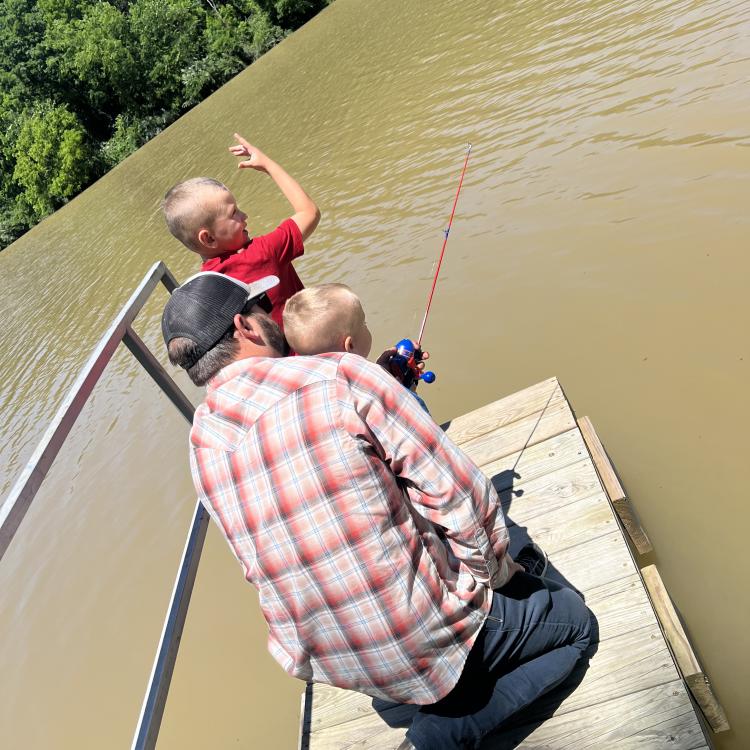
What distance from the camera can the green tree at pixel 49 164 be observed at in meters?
28.4

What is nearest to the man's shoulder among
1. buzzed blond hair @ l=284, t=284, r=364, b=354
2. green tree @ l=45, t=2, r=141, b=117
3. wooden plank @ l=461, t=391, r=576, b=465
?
buzzed blond hair @ l=284, t=284, r=364, b=354

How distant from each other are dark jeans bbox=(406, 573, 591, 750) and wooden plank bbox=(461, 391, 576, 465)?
1273 mm

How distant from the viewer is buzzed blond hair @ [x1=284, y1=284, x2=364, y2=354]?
2.06m

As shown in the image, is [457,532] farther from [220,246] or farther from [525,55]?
[525,55]

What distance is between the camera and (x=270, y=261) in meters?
2.79

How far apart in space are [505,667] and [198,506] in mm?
1536

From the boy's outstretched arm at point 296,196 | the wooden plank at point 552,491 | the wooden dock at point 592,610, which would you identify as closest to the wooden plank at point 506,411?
the wooden dock at point 592,610

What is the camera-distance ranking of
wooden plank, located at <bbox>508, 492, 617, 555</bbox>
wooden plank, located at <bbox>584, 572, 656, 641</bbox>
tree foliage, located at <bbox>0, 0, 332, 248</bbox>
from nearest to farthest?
wooden plank, located at <bbox>584, 572, 656, 641</bbox> < wooden plank, located at <bbox>508, 492, 617, 555</bbox> < tree foliage, located at <bbox>0, 0, 332, 248</bbox>

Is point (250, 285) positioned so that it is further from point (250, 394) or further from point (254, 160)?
point (254, 160)

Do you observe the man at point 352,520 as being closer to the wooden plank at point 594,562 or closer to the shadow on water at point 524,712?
the shadow on water at point 524,712

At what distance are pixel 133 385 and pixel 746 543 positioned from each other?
654cm

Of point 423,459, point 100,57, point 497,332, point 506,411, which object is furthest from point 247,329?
point 100,57

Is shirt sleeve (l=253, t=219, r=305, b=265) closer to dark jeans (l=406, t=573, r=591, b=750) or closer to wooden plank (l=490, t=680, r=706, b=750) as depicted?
dark jeans (l=406, t=573, r=591, b=750)

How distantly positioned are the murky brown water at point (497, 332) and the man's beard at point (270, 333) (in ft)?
6.72
